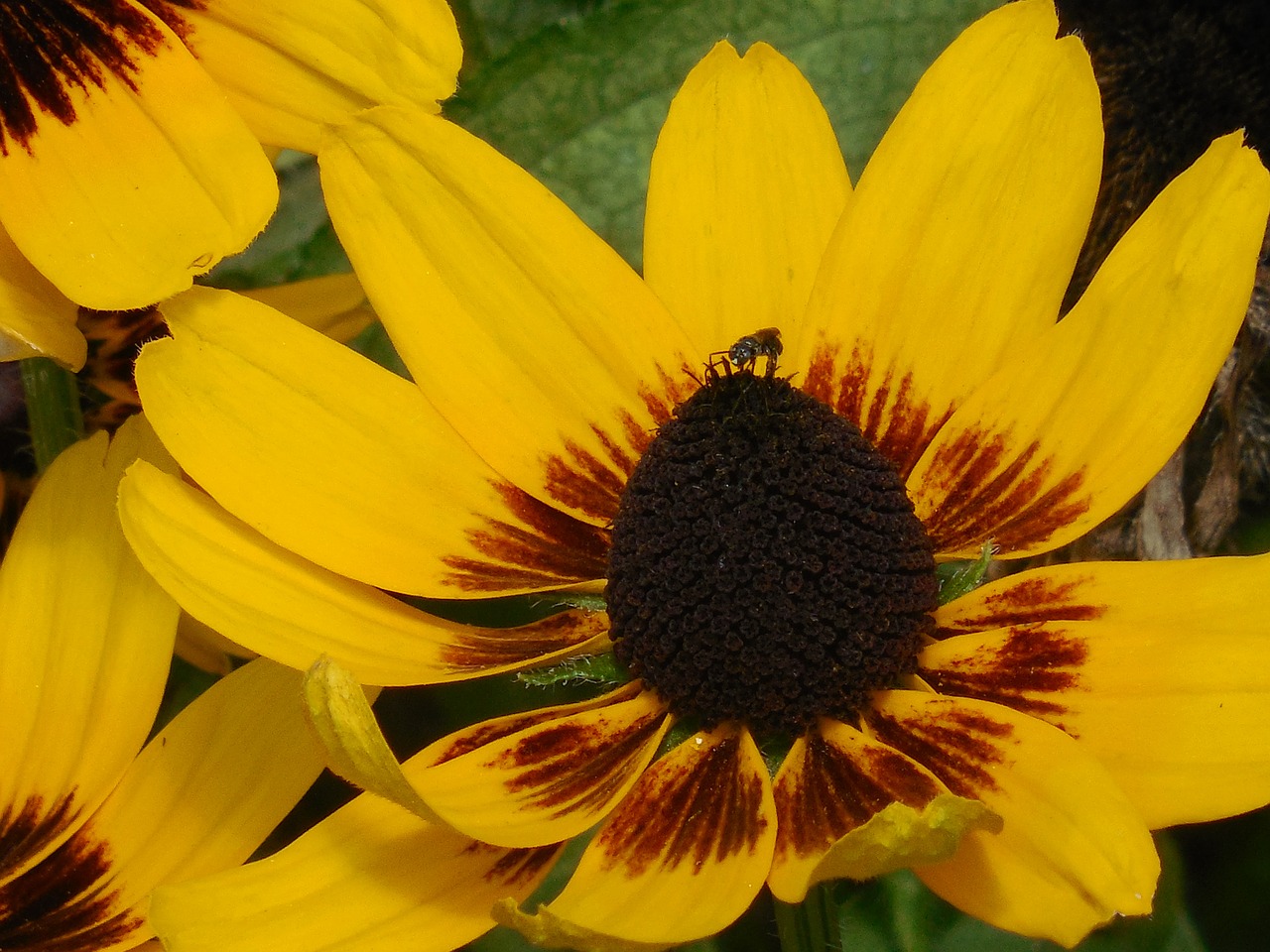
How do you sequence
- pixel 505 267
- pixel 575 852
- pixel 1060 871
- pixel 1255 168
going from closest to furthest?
pixel 1060 871
pixel 1255 168
pixel 505 267
pixel 575 852

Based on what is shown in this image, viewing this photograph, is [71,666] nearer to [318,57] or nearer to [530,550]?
[530,550]

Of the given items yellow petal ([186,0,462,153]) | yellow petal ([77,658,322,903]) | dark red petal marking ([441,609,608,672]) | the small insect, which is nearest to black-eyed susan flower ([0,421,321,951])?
yellow petal ([77,658,322,903])

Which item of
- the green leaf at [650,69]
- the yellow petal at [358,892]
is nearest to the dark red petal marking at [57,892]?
the yellow petal at [358,892]

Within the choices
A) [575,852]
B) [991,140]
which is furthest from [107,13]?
[575,852]

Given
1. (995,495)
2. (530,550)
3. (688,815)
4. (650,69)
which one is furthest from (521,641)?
(650,69)

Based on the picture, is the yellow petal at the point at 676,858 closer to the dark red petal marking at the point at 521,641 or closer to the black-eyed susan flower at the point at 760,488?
the black-eyed susan flower at the point at 760,488

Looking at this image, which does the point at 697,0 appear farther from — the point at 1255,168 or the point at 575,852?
the point at 575,852

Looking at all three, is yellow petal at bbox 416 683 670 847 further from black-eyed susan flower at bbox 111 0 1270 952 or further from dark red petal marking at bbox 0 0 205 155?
dark red petal marking at bbox 0 0 205 155

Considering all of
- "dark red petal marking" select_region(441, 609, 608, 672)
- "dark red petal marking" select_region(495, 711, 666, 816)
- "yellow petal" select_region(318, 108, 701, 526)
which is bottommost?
A: "dark red petal marking" select_region(495, 711, 666, 816)
